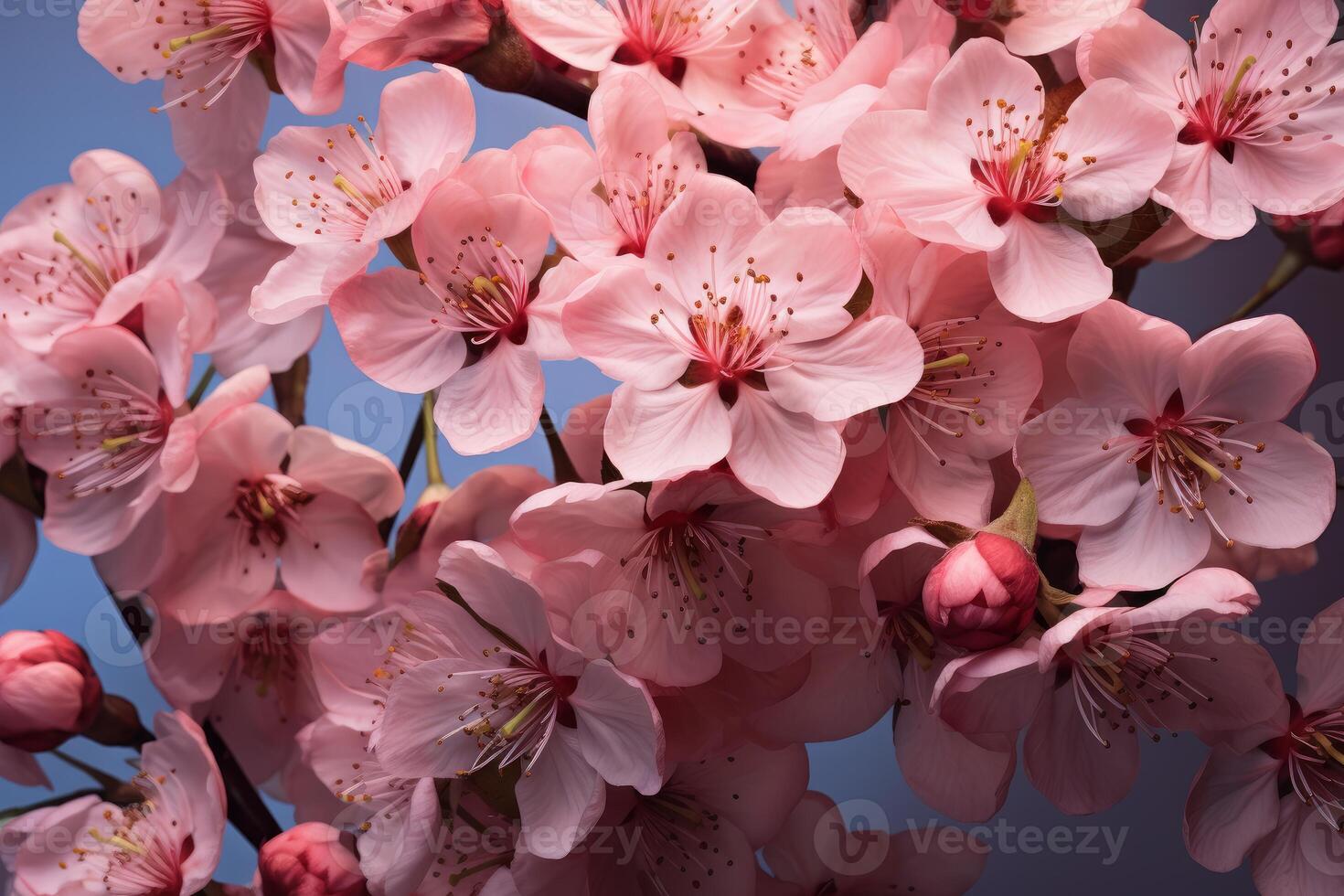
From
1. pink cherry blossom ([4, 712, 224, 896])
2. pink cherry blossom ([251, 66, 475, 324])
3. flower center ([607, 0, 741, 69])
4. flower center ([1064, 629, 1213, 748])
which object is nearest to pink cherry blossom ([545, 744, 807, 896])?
flower center ([1064, 629, 1213, 748])

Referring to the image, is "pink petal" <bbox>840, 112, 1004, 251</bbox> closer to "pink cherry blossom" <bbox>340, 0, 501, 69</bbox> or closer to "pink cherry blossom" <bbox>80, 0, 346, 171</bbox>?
"pink cherry blossom" <bbox>340, 0, 501, 69</bbox>

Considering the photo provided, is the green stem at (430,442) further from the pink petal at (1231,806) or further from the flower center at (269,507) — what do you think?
the pink petal at (1231,806)

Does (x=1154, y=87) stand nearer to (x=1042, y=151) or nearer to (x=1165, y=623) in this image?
(x=1042, y=151)

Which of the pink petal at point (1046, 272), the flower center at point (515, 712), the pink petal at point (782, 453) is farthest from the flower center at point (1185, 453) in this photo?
the flower center at point (515, 712)

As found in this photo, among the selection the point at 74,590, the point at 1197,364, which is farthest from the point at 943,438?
the point at 74,590

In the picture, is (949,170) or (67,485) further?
(67,485)

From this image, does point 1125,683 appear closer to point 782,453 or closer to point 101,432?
point 782,453
